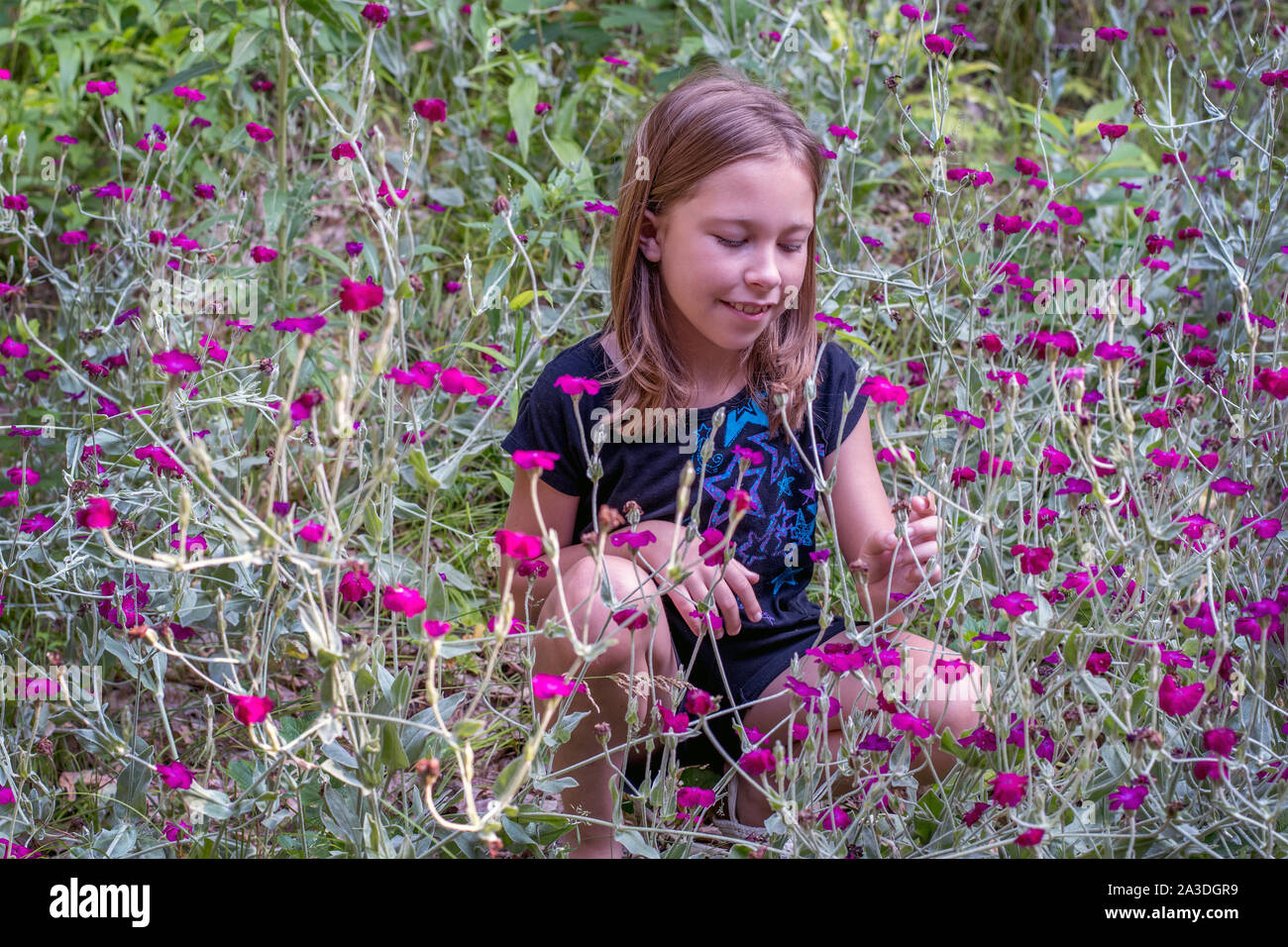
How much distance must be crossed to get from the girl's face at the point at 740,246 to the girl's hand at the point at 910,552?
1.26 ft

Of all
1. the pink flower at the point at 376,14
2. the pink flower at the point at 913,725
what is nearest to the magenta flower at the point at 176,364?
the pink flower at the point at 376,14

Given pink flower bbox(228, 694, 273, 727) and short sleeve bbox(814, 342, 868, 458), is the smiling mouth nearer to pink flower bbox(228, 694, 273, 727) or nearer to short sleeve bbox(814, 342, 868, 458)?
short sleeve bbox(814, 342, 868, 458)

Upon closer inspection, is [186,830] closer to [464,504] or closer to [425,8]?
[464,504]

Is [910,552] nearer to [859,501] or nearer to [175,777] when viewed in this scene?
[859,501]

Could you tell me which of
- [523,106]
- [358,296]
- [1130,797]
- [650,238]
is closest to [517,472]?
[650,238]

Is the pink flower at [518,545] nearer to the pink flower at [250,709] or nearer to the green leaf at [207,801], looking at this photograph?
the pink flower at [250,709]

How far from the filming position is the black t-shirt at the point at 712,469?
1911mm

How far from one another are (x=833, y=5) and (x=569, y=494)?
2.68m

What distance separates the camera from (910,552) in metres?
1.59

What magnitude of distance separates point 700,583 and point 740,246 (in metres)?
0.51

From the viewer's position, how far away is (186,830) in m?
1.62

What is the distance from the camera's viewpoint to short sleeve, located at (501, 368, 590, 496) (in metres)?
1.88

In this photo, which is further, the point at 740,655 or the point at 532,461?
the point at 740,655
